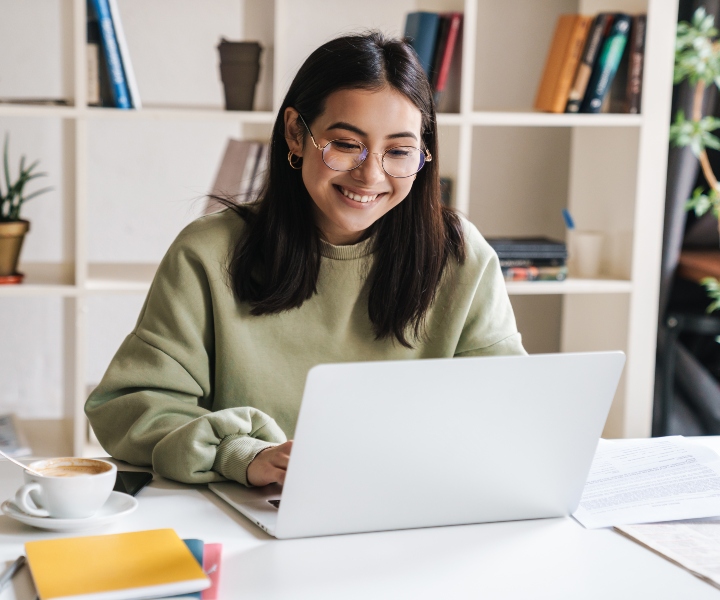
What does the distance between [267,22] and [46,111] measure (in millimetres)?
590

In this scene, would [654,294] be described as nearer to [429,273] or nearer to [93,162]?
[429,273]

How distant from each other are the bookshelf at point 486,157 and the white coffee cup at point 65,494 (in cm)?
131

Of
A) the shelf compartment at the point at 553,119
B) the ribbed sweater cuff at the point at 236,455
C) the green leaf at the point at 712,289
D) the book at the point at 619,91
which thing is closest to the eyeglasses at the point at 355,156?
the ribbed sweater cuff at the point at 236,455

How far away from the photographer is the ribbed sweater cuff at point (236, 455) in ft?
3.72

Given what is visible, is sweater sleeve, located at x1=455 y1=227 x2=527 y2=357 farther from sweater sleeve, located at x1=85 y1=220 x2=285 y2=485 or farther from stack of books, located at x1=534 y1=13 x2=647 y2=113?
A: stack of books, located at x1=534 y1=13 x2=647 y2=113

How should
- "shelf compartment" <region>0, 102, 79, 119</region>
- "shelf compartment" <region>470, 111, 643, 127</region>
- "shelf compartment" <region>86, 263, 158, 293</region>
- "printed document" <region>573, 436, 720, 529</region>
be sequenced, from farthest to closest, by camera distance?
"shelf compartment" <region>470, 111, 643, 127</region>, "shelf compartment" <region>86, 263, 158, 293</region>, "shelf compartment" <region>0, 102, 79, 119</region>, "printed document" <region>573, 436, 720, 529</region>

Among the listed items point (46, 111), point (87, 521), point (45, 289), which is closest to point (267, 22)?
point (46, 111)

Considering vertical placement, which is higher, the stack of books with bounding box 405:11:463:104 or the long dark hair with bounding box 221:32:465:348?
the stack of books with bounding box 405:11:463:104

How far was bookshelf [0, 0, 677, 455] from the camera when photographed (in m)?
2.27

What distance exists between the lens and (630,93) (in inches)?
96.7

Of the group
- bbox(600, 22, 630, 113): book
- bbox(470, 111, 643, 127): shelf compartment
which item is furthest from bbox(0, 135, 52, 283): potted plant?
bbox(600, 22, 630, 113): book

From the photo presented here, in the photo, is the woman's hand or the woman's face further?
the woman's face

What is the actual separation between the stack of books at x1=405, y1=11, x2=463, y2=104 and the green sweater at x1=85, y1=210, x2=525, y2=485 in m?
0.88

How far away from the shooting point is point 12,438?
232cm
